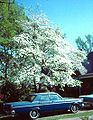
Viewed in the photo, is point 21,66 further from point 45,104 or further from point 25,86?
point 45,104

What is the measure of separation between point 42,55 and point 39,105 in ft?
19.9

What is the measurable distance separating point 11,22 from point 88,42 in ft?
147

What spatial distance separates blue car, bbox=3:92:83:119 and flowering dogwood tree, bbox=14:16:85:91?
3659mm

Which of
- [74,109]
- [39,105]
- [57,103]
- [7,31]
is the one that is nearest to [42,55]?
[7,31]

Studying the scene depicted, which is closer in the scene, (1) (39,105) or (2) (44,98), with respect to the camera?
(1) (39,105)

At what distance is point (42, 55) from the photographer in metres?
22.0

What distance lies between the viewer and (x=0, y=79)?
2255 centimetres

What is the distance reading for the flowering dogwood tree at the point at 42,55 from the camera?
21359 mm

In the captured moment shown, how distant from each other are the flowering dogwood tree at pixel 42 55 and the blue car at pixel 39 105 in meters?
3.66

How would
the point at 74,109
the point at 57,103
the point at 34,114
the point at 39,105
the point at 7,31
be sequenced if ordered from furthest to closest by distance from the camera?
the point at 7,31, the point at 74,109, the point at 57,103, the point at 39,105, the point at 34,114

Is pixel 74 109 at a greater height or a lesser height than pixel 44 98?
lesser

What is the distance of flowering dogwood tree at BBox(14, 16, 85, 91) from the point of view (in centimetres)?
2136

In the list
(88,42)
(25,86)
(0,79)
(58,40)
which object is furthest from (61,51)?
(88,42)

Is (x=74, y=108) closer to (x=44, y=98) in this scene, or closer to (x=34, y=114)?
(x=44, y=98)
